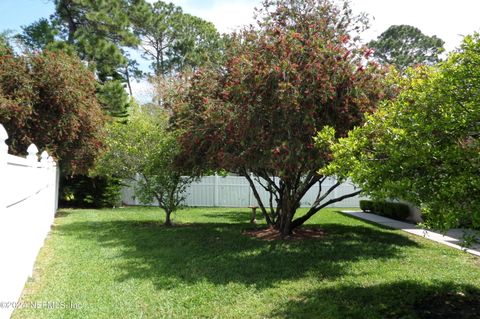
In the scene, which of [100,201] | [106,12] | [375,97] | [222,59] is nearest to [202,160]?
[222,59]

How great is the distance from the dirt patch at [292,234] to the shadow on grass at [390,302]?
3970mm

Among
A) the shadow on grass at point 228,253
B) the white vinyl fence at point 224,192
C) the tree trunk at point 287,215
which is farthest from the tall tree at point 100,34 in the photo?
the tree trunk at point 287,215

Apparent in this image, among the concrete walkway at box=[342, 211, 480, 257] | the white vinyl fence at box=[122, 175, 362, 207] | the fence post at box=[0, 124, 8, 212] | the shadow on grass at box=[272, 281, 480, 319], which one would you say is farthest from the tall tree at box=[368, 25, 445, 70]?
the fence post at box=[0, 124, 8, 212]

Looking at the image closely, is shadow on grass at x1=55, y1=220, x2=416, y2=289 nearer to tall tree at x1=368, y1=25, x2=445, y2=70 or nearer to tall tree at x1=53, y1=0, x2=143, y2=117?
tall tree at x1=53, y1=0, x2=143, y2=117

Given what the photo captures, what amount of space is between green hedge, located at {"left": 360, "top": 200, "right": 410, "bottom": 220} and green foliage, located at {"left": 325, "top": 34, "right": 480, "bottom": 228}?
846 cm

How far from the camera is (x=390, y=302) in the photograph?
212 inches

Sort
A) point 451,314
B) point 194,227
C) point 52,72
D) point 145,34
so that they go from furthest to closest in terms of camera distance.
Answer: point 145,34 → point 52,72 → point 194,227 → point 451,314

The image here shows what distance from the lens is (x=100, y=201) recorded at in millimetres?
20797

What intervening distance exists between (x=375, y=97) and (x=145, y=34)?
28.2m

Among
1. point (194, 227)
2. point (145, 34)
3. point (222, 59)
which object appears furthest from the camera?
point (145, 34)

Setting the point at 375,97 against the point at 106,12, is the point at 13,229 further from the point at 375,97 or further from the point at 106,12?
the point at 106,12

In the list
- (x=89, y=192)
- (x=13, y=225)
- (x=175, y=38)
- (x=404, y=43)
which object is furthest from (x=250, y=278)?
(x=404, y=43)

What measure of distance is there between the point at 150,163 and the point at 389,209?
29.3 ft

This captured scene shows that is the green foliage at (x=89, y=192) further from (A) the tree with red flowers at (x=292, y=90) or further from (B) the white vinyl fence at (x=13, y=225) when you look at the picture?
(B) the white vinyl fence at (x=13, y=225)
